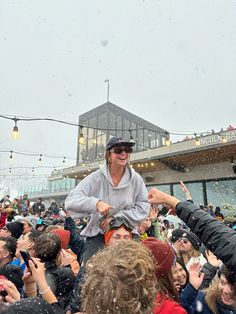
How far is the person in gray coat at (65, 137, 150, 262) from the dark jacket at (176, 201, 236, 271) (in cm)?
75

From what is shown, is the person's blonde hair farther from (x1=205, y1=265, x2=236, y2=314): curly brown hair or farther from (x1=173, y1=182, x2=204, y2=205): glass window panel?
(x1=173, y1=182, x2=204, y2=205): glass window panel

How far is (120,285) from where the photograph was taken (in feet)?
3.62

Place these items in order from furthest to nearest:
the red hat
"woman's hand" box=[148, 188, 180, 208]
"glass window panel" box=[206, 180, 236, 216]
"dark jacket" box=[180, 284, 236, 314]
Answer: "glass window panel" box=[206, 180, 236, 216] < the red hat < "dark jacket" box=[180, 284, 236, 314] < "woman's hand" box=[148, 188, 180, 208]

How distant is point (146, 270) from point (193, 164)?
640 inches

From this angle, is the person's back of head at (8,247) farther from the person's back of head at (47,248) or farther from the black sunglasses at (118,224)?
the black sunglasses at (118,224)

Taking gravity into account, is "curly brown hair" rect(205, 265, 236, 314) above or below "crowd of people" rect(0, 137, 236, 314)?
below

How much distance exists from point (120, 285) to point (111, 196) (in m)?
1.35

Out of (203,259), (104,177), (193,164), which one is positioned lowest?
(203,259)

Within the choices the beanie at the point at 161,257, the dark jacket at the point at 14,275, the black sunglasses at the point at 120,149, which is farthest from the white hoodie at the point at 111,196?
the dark jacket at the point at 14,275

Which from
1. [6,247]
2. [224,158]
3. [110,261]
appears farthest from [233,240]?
[224,158]

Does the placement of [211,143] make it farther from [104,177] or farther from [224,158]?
[104,177]

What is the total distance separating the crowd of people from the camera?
3.74 ft

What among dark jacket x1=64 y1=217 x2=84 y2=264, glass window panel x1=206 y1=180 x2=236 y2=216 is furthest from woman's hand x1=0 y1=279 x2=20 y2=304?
glass window panel x1=206 y1=180 x2=236 y2=216

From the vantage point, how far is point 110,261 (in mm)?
1190
